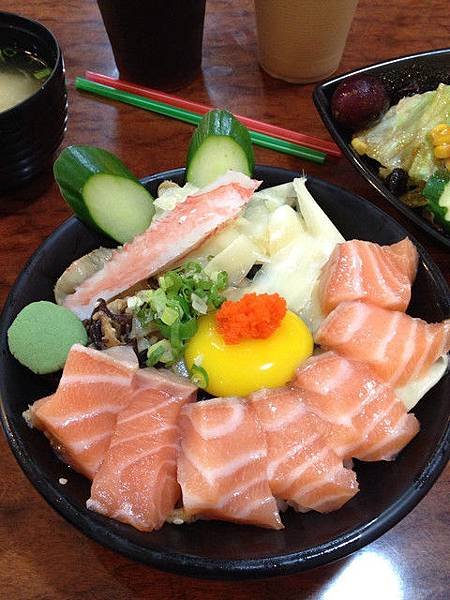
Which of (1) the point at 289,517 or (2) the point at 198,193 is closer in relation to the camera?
(1) the point at 289,517

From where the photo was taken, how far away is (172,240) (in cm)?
157

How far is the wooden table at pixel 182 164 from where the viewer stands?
1347 mm

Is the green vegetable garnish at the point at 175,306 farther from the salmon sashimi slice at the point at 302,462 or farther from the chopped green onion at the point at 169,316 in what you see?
the salmon sashimi slice at the point at 302,462

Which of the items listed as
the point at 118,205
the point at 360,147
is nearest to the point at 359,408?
the point at 118,205

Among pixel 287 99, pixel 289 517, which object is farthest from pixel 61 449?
pixel 287 99

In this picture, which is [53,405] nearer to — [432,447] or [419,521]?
[432,447]

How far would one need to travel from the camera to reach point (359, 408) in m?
1.30

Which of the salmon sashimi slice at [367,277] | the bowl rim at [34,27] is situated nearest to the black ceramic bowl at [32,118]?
the bowl rim at [34,27]

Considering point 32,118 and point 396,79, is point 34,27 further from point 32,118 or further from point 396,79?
point 396,79

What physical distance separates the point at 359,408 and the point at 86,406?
594mm

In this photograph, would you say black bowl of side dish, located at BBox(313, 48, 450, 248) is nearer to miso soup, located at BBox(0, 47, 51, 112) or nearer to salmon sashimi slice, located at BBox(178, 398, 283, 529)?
miso soup, located at BBox(0, 47, 51, 112)

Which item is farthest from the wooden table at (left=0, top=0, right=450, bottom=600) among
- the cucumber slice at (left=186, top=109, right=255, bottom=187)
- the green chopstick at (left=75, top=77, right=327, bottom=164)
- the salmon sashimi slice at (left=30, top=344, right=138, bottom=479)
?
the cucumber slice at (left=186, top=109, right=255, bottom=187)

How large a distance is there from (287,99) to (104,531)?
1905 millimetres

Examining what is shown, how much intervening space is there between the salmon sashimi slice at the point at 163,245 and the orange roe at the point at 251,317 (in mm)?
251
